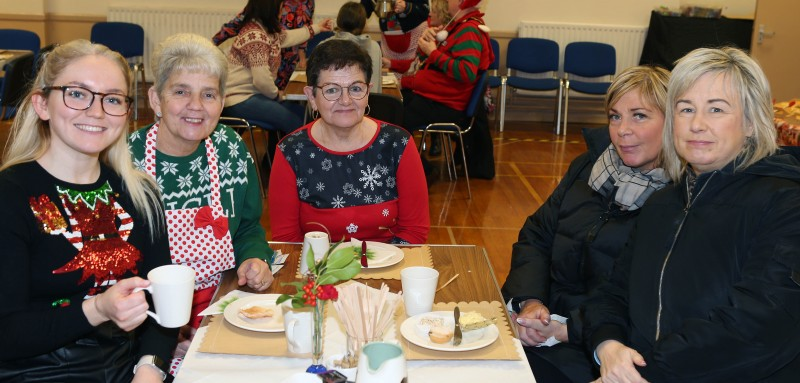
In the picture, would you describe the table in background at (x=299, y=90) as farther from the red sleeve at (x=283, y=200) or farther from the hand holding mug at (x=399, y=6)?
the red sleeve at (x=283, y=200)

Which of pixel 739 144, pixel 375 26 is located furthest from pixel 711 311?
pixel 375 26

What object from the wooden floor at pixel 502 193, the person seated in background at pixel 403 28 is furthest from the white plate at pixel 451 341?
the person seated in background at pixel 403 28

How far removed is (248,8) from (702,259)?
405cm

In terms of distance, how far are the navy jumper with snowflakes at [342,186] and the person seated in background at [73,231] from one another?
Result: 82 centimetres

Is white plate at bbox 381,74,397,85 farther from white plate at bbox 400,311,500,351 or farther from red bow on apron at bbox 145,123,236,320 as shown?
white plate at bbox 400,311,500,351

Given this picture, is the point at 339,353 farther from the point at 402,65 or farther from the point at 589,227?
the point at 402,65

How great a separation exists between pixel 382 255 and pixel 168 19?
7.12 metres

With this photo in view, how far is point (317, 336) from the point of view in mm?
1576

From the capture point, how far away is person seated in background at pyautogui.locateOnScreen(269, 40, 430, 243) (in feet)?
8.91

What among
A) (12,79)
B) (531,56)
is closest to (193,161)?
(12,79)

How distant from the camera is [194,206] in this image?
7.55ft

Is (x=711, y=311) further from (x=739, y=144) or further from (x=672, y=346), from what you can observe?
(x=739, y=144)

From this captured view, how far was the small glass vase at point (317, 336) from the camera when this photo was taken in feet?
4.96

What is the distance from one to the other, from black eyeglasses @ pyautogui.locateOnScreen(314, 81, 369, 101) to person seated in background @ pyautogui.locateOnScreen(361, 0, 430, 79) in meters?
4.12
